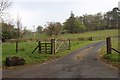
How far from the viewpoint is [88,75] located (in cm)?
1399

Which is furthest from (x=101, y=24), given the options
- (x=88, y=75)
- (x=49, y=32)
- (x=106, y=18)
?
(x=88, y=75)

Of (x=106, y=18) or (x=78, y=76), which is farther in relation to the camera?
(x=106, y=18)

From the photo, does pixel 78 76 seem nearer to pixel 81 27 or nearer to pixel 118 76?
pixel 118 76

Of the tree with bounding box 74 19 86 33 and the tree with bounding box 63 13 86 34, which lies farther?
the tree with bounding box 74 19 86 33

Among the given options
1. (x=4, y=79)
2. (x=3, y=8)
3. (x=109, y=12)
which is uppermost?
(x=109, y=12)

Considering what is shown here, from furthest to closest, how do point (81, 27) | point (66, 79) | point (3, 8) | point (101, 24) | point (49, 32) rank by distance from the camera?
point (101, 24) < point (81, 27) < point (49, 32) < point (3, 8) < point (66, 79)

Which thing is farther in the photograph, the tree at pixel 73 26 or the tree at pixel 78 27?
the tree at pixel 78 27

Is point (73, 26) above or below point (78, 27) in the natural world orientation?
above

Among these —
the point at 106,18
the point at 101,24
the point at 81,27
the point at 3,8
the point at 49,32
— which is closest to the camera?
the point at 3,8

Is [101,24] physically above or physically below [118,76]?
above

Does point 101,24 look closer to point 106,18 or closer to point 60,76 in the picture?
point 106,18

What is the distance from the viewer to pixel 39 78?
1344 cm

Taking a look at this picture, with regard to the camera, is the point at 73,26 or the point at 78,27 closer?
the point at 73,26

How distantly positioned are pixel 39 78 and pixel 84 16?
404 ft
